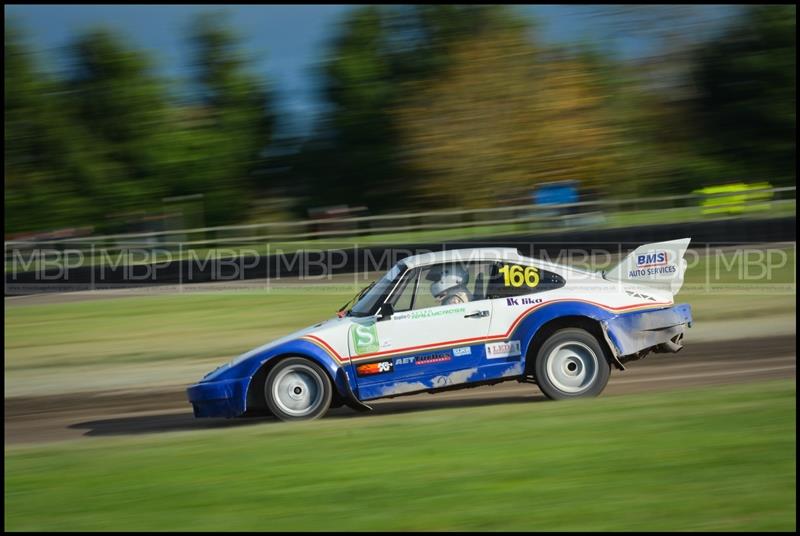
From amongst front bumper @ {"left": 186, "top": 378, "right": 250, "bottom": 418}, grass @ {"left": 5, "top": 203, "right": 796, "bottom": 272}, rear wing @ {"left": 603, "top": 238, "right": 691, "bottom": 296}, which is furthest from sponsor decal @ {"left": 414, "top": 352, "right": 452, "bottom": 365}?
grass @ {"left": 5, "top": 203, "right": 796, "bottom": 272}

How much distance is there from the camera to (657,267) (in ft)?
27.0

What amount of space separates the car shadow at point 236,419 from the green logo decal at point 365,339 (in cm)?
71

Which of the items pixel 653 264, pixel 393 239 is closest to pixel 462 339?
pixel 653 264

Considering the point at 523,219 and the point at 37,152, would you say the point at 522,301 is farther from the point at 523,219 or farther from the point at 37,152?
the point at 37,152

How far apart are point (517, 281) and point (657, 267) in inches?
50.3

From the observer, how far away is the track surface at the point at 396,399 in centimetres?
870

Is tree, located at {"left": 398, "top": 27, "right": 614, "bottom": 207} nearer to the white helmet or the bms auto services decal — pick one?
the bms auto services decal

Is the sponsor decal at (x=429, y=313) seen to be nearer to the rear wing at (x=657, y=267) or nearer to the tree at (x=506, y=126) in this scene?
the rear wing at (x=657, y=267)

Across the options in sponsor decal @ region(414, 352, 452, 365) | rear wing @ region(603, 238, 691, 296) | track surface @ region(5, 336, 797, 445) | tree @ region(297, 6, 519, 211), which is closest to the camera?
sponsor decal @ region(414, 352, 452, 365)

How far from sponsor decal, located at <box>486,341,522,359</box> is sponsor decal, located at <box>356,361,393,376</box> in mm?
860

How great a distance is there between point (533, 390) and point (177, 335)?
741 centimetres

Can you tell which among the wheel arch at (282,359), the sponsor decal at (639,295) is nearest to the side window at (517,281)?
the sponsor decal at (639,295)

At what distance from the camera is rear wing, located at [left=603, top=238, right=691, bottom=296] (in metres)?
8.23

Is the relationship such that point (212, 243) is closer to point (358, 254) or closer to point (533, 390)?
point (358, 254)
